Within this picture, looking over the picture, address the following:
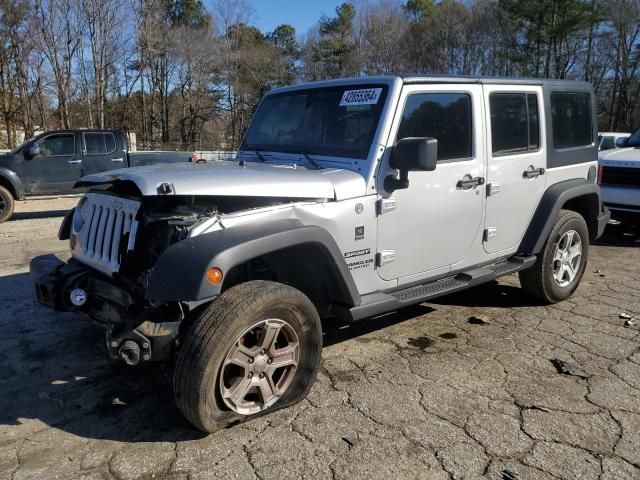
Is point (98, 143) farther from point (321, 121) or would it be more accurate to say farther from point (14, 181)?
point (321, 121)

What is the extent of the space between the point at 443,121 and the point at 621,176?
5601 mm

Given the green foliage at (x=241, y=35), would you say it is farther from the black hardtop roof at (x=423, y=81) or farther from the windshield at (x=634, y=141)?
the black hardtop roof at (x=423, y=81)

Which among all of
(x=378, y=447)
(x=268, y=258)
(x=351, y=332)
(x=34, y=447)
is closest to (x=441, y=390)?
(x=378, y=447)

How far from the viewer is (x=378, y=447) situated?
2.91m

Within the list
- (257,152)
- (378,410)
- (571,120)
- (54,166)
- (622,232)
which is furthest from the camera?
(54,166)

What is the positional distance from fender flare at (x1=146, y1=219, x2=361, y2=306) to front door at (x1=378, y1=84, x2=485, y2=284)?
Answer: 767mm

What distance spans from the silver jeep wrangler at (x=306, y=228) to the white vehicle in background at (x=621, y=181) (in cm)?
383

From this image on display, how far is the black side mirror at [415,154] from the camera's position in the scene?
11.1 feet

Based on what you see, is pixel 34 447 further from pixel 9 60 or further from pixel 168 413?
pixel 9 60

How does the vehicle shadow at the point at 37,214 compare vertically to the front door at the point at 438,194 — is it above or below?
below

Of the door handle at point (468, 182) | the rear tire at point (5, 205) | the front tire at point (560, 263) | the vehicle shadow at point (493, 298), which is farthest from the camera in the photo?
the rear tire at point (5, 205)

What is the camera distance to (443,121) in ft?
13.3

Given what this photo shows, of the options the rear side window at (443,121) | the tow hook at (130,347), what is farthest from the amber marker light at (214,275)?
the rear side window at (443,121)

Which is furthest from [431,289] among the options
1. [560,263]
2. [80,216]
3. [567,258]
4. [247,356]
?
[80,216]
